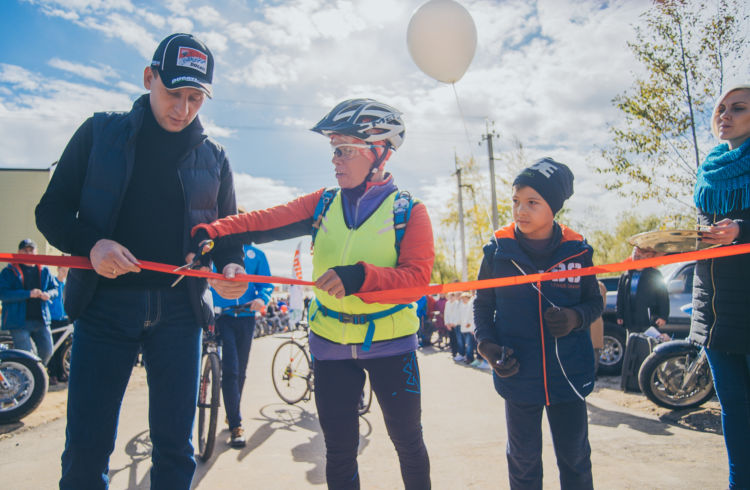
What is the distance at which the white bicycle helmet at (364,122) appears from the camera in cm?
242

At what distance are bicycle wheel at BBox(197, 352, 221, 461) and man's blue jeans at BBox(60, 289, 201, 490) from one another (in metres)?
2.16

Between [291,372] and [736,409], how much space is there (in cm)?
563

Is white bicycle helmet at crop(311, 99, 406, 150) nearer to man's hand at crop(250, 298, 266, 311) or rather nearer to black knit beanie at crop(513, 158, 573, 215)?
black knit beanie at crop(513, 158, 573, 215)

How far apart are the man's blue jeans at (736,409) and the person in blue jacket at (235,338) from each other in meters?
3.85

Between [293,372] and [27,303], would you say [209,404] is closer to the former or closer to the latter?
[293,372]

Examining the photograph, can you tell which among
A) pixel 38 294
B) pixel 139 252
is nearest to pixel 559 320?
pixel 139 252

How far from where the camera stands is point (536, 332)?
246 cm

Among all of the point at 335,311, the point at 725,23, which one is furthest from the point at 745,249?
the point at 725,23

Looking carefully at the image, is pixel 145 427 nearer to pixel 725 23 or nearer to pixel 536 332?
pixel 536 332

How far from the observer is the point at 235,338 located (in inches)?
195

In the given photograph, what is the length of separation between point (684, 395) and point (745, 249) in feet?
14.1

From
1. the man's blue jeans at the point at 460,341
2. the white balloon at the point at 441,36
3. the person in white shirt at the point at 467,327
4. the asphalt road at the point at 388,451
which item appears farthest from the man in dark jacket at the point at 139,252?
the man's blue jeans at the point at 460,341

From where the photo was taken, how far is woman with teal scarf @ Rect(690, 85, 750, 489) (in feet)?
8.00

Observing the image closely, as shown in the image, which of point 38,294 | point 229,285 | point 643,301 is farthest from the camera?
point 38,294
